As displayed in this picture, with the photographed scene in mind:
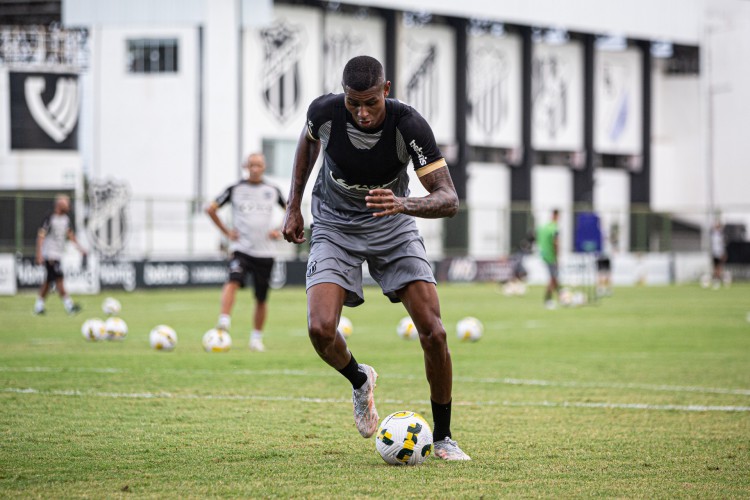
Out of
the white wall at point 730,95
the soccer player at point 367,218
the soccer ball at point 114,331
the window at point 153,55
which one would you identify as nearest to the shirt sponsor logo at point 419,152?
the soccer player at point 367,218

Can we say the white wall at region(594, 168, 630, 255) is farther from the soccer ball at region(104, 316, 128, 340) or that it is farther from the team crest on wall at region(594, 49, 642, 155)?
the soccer ball at region(104, 316, 128, 340)

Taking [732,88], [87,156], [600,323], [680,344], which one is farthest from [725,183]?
[680,344]

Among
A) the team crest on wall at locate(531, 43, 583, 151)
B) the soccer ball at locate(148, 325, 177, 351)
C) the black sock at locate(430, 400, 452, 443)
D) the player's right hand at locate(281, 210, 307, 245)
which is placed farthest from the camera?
the team crest on wall at locate(531, 43, 583, 151)

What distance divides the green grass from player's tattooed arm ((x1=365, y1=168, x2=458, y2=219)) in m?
1.53

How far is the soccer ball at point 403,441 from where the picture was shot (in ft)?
22.6

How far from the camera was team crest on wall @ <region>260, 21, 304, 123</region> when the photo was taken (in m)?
50.9

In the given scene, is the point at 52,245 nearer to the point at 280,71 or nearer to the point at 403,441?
the point at 403,441

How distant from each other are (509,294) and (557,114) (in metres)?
27.1

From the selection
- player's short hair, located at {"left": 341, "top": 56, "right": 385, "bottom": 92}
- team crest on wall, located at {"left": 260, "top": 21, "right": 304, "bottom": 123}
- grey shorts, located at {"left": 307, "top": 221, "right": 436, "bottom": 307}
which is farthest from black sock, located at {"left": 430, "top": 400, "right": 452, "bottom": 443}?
team crest on wall, located at {"left": 260, "top": 21, "right": 304, "bottom": 123}

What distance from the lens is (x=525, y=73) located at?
59.7 m

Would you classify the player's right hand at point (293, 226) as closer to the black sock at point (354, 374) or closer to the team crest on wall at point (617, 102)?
the black sock at point (354, 374)

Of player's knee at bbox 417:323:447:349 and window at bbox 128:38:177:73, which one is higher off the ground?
window at bbox 128:38:177:73

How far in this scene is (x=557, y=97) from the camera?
6141cm

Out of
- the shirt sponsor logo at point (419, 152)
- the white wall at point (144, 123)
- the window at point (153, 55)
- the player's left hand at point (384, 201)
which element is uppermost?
the window at point (153, 55)
